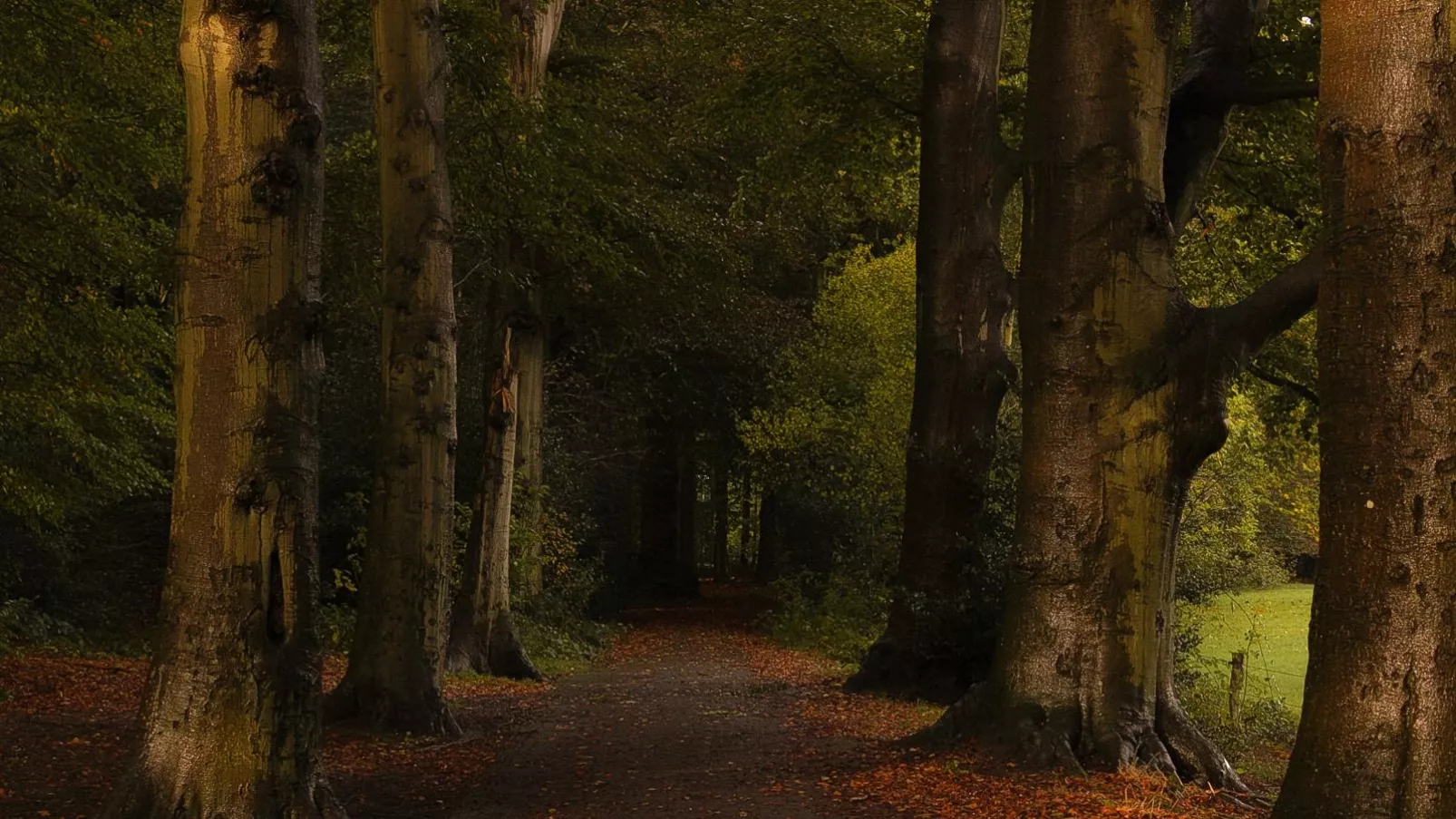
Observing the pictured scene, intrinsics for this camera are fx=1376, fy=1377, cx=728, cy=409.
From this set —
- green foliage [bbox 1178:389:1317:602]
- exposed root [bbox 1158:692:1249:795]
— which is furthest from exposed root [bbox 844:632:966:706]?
exposed root [bbox 1158:692:1249:795]

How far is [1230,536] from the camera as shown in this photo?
2253 cm

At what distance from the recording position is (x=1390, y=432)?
588 cm

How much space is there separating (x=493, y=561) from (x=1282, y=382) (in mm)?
11126

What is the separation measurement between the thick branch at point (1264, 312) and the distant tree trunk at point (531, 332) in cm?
996

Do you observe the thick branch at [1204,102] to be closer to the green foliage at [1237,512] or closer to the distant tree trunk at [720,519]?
the green foliage at [1237,512]

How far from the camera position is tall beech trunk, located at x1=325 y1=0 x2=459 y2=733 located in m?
12.5

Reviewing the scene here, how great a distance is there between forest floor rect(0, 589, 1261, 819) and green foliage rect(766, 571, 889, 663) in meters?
7.23

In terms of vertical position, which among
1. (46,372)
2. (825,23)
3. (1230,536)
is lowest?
(1230,536)

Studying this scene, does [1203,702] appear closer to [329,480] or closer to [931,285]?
[931,285]

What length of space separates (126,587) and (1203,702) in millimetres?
16497

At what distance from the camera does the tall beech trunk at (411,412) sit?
1248 centimetres

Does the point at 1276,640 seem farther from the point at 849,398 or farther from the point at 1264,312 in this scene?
the point at 1264,312

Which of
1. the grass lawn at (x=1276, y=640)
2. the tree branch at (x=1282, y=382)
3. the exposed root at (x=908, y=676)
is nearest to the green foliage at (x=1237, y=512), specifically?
the tree branch at (x=1282, y=382)

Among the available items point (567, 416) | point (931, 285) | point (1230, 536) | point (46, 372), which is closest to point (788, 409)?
point (567, 416)
